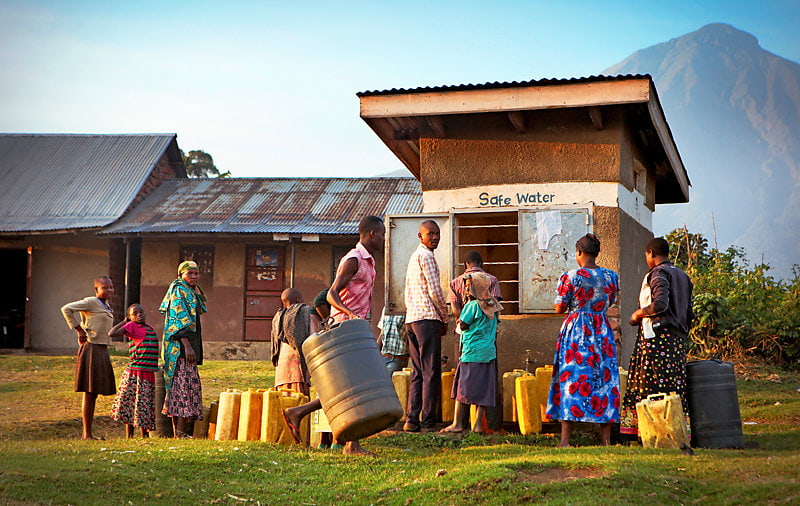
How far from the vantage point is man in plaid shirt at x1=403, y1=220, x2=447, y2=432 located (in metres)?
7.45

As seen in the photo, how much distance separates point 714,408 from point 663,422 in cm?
56

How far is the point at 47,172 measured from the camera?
20.3 meters

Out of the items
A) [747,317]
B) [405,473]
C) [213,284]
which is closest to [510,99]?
[405,473]

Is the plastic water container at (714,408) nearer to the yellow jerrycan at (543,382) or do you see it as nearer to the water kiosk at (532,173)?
the yellow jerrycan at (543,382)

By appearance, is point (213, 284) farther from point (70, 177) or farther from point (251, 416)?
point (251, 416)

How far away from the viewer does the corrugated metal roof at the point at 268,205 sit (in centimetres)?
1723

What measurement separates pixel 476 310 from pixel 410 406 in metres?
1.13

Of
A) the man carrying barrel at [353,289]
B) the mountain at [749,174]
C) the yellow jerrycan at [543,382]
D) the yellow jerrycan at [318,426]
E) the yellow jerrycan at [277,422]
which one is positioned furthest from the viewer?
the mountain at [749,174]

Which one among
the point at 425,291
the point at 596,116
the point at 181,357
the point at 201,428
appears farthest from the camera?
the point at 596,116

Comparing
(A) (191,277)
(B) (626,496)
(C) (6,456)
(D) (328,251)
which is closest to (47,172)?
(D) (328,251)

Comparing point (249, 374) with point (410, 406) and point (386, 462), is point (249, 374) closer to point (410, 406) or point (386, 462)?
point (410, 406)

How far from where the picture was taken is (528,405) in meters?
7.39

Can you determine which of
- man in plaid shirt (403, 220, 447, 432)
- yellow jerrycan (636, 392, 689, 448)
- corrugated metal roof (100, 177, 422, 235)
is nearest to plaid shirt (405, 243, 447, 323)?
man in plaid shirt (403, 220, 447, 432)

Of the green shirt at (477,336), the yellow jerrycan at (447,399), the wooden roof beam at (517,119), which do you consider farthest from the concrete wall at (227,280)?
the green shirt at (477,336)
